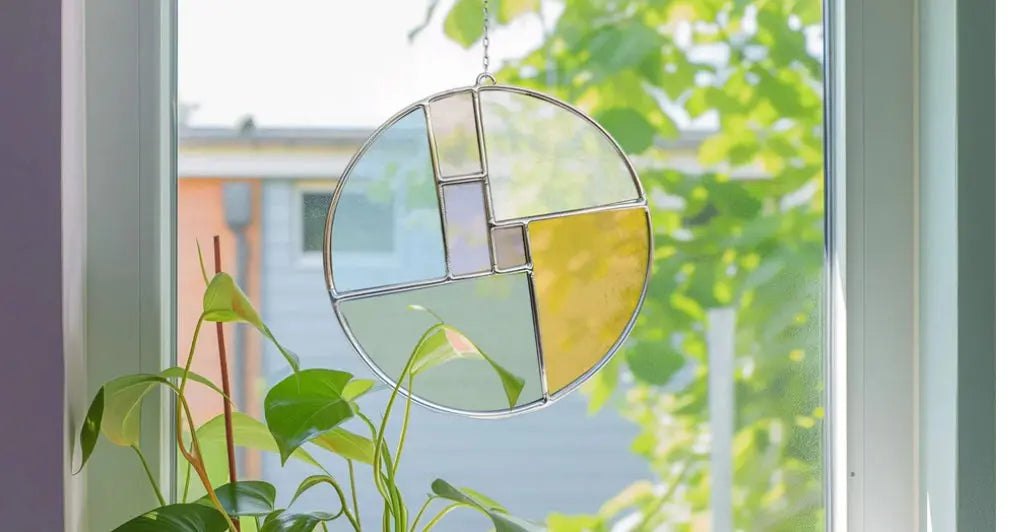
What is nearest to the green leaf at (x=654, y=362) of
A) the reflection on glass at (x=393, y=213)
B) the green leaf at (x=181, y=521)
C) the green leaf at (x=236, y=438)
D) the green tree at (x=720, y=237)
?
the green tree at (x=720, y=237)

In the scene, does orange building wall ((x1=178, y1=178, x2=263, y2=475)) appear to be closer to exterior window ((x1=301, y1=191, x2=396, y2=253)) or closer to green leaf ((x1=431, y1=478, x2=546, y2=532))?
exterior window ((x1=301, y1=191, x2=396, y2=253))

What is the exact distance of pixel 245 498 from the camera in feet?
2.78

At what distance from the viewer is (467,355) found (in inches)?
36.4

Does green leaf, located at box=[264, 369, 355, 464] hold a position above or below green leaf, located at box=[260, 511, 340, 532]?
above

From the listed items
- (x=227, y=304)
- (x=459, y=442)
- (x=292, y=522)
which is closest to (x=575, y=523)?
(x=459, y=442)

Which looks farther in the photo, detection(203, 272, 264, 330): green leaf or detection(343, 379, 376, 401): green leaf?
detection(343, 379, 376, 401): green leaf

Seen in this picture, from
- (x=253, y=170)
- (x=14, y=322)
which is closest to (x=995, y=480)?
(x=253, y=170)

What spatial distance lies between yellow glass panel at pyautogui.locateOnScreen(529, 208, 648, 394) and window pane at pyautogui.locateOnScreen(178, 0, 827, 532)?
0.30 ft

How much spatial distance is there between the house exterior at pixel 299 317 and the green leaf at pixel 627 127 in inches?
1.2

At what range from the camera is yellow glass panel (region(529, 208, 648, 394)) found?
3.19 ft

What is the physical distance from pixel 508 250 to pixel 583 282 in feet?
0.28

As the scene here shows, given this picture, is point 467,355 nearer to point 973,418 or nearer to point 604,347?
point 604,347

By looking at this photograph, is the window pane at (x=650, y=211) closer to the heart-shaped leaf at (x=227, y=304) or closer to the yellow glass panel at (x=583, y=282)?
the yellow glass panel at (x=583, y=282)

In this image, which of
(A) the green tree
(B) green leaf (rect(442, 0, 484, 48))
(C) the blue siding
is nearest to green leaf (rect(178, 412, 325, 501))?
(C) the blue siding
